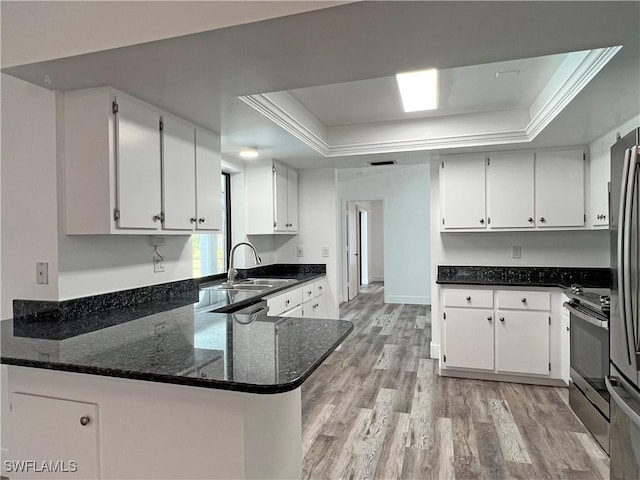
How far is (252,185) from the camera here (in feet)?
13.5

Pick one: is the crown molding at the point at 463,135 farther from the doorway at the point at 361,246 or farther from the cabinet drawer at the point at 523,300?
the doorway at the point at 361,246

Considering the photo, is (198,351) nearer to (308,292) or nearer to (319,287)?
(308,292)

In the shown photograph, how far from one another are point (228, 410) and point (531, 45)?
5.82ft

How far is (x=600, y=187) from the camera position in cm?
326

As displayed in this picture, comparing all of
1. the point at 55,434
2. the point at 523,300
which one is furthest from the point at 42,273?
the point at 523,300

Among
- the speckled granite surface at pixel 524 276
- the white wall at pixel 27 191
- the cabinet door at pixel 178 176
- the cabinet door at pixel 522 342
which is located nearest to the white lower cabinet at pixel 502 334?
the cabinet door at pixel 522 342

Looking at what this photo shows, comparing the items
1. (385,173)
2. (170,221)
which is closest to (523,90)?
(170,221)

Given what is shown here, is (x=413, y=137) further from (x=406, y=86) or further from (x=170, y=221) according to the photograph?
(x=170, y=221)

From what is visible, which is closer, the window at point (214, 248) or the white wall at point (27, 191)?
the white wall at point (27, 191)

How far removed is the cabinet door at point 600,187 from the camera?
3.14 m

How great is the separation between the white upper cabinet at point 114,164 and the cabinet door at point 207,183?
32 centimetres

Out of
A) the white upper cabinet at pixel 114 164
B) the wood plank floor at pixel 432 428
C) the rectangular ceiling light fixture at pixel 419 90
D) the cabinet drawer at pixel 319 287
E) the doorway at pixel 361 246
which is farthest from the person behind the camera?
the doorway at pixel 361 246

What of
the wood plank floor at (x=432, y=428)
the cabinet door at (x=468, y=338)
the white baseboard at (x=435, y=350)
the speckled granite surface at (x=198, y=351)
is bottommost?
the wood plank floor at (x=432, y=428)

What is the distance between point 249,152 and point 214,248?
3.39ft
